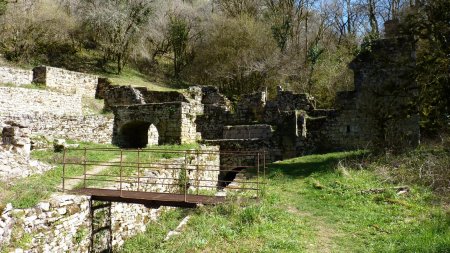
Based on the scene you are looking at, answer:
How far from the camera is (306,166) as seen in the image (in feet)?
48.2

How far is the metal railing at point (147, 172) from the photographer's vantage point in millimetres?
10359

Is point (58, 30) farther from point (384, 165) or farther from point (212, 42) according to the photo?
point (384, 165)

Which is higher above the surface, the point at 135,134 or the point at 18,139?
the point at 135,134

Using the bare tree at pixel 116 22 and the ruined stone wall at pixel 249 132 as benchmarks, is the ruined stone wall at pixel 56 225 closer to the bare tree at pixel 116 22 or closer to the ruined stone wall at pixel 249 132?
the ruined stone wall at pixel 249 132

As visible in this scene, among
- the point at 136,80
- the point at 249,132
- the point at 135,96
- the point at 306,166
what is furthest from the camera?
the point at 136,80

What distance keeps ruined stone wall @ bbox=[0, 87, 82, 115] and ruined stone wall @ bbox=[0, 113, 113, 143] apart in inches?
60.8

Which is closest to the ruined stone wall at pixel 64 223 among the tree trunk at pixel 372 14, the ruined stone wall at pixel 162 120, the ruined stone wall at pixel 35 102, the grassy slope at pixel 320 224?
the grassy slope at pixel 320 224

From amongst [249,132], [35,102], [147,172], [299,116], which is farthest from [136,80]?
[147,172]

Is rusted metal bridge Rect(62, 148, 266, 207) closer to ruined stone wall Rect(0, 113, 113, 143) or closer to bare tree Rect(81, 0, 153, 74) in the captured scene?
ruined stone wall Rect(0, 113, 113, 143)

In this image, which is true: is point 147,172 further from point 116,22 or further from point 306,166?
point 116,22

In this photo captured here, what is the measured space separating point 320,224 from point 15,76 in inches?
811

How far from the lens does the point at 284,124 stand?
18.9 metres

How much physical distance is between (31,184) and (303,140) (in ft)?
40.9

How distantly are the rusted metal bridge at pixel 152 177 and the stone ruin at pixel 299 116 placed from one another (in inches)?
80.3
